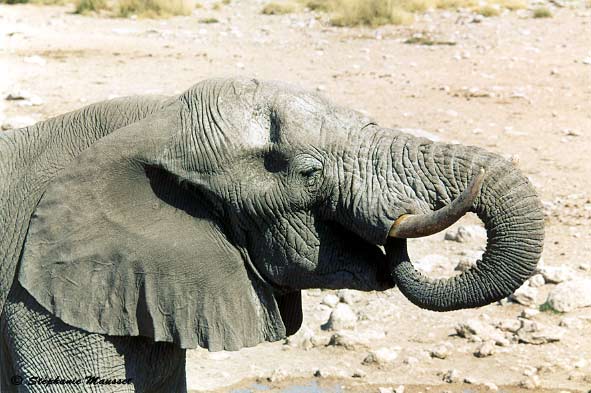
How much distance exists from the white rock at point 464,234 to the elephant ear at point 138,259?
12.8 ft

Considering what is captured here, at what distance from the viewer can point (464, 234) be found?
23.1 ft

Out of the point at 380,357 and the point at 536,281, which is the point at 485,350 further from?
the point at 536,281

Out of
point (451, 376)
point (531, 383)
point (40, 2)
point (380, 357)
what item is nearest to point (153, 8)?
point (40, 2)

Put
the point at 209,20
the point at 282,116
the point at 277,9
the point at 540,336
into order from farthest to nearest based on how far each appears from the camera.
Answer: the point at 277,9, the point at 209,20, the point at 540,336, the point at 282,116

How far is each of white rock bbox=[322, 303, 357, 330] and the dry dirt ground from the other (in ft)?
0.15

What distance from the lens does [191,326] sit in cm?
320

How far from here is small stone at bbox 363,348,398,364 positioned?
18.4 feet

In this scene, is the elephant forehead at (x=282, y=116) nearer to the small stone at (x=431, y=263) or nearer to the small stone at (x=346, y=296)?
the small stone at (x=346, y=296)

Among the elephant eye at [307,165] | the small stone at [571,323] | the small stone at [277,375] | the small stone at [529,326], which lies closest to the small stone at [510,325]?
the small stone at [529,326]

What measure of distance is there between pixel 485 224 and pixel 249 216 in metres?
0.58

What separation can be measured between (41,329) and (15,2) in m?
15.7

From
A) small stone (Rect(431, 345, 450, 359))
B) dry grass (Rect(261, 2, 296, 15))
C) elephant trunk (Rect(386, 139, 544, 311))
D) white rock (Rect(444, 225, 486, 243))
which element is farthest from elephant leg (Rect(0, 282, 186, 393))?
dry grass (Rect(261, 2, 296, 15))

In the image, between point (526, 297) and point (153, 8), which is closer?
point (526, 297)

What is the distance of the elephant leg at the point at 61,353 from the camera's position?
3.25 metres
